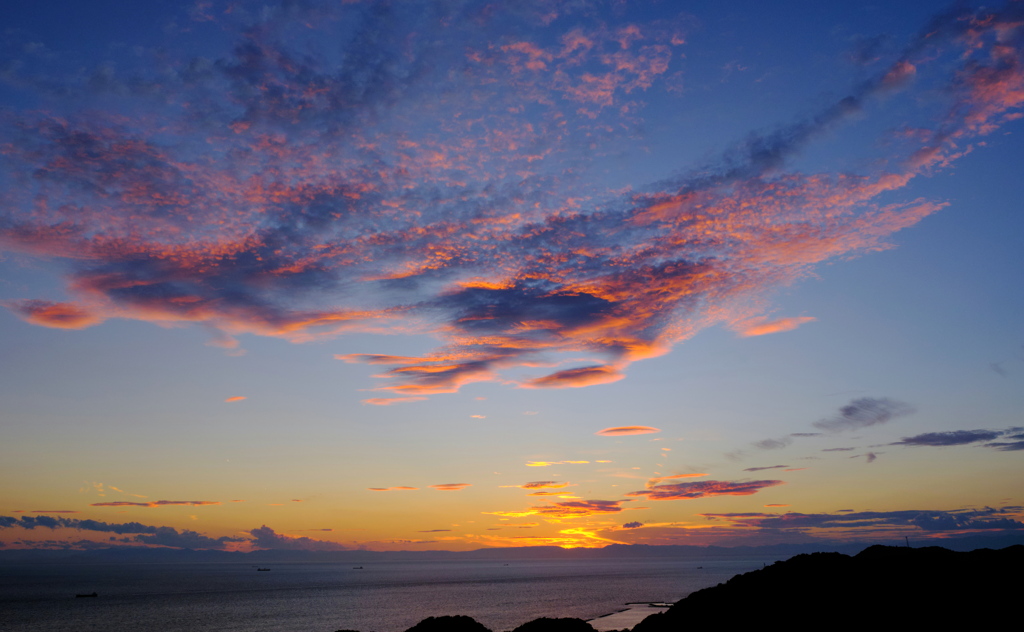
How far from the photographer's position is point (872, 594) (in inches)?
1711

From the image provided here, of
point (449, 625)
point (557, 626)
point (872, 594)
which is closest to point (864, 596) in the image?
point (872, 594)

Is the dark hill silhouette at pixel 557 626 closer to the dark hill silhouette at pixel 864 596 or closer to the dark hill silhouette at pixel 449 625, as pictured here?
the dark hill silhouette at pixel 864 596

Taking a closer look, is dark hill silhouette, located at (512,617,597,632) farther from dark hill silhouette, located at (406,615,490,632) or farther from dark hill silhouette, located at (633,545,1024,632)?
dark hill silhouette, located at (633,545,1024,632)

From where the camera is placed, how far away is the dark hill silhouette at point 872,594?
130ft

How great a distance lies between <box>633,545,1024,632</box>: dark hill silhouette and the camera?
3975 centimetres

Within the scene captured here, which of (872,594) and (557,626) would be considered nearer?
(872,594)

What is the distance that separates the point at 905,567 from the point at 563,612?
104 m

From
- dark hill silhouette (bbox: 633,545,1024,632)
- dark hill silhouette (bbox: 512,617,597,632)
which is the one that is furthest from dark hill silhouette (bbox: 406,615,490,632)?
dark hill silhouette (bbox: 633,545,1024,632)

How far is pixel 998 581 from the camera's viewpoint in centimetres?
4119

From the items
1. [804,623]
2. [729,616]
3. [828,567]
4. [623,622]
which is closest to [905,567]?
[828,567]

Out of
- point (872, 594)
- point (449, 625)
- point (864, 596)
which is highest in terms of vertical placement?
point (872, 594)

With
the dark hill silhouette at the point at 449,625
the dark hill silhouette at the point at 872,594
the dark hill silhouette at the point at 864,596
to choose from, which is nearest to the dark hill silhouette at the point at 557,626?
the dark hill silhouette at the point at 864,596

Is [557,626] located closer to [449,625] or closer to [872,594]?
[449,625]

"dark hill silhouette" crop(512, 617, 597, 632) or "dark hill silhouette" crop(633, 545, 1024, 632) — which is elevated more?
"dark hill silhouette" crop(633, 545, 1024, 632)
